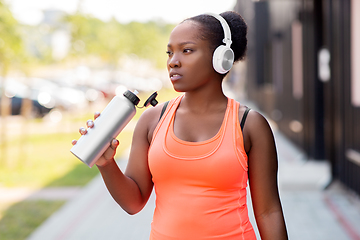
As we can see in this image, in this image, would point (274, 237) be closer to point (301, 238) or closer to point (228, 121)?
point (228, 121)

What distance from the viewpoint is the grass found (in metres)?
5.30

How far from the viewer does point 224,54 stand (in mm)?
1708

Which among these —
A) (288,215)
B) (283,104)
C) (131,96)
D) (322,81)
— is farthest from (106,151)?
(283,104)

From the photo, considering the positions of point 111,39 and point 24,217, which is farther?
point 111,39

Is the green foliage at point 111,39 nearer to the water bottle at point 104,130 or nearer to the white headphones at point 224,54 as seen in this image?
the white headphones at point 224,54

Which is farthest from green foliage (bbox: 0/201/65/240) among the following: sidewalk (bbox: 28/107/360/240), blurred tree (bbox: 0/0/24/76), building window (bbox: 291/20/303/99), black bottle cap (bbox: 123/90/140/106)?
building window (bbox: 291/20/303/99)

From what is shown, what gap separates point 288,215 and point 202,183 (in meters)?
3.92

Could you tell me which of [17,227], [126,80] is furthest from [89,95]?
[17,227]

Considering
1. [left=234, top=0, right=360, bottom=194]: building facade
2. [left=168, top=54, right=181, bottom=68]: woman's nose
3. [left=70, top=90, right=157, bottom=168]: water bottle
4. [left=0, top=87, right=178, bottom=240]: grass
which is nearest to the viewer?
[left=70, top=90, right=157, bottom=168]: water bottle

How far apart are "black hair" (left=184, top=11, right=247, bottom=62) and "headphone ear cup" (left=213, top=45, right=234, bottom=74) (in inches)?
1.6

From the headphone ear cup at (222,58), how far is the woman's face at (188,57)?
33 millimetres

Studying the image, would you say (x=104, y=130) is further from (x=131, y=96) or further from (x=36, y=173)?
(x=36, y=173)

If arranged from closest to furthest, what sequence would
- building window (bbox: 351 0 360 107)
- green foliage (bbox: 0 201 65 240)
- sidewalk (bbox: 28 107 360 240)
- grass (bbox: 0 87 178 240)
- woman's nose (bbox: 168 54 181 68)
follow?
woman's nose (bbox: 168 54 181 68) → sidewalk (bbox: 28 107 360 240) → green foliage (bbox: 0 201 65 240) → grass (bbox: 0 87 178 240) → building window (bbox: 351 0 360 107)

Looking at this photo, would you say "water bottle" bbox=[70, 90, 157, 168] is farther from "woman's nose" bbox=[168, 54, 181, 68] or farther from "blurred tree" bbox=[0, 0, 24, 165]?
"blurred tree" bbox=[0, 0, 24, 165]
